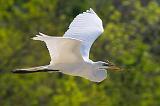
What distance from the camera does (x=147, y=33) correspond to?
71.2ft

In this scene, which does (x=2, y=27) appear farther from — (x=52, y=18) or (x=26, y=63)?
(x=26, y=63)

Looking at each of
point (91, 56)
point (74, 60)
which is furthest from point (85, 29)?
point (91, 56)

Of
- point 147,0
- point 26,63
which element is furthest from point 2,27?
point 147,0

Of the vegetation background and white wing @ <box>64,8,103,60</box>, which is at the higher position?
white wing @ <box>64,8,103,60</box>

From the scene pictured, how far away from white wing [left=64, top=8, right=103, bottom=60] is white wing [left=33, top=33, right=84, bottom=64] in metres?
0.50

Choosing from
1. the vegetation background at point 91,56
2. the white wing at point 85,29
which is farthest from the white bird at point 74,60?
the vegetation background at point 91,56

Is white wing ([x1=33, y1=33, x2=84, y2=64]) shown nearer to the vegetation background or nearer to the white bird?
the white bird

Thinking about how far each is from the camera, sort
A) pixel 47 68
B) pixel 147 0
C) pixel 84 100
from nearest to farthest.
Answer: pixel 47 68 → pixel 84 100 → pixel 147 0

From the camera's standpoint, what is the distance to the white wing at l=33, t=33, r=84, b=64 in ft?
28.0

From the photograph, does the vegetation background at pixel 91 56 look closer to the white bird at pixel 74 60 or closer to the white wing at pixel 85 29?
the white wing at pixel 85 29

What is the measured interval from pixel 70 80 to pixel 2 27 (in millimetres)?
3091

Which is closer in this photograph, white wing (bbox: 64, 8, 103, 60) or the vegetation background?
white wing (bbox: 64, 8, 103, 60)

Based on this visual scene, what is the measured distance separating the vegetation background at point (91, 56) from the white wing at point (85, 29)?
5.75 meters

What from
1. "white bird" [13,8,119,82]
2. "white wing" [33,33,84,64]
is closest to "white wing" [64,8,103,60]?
"white bird" [13,8,119,82]
